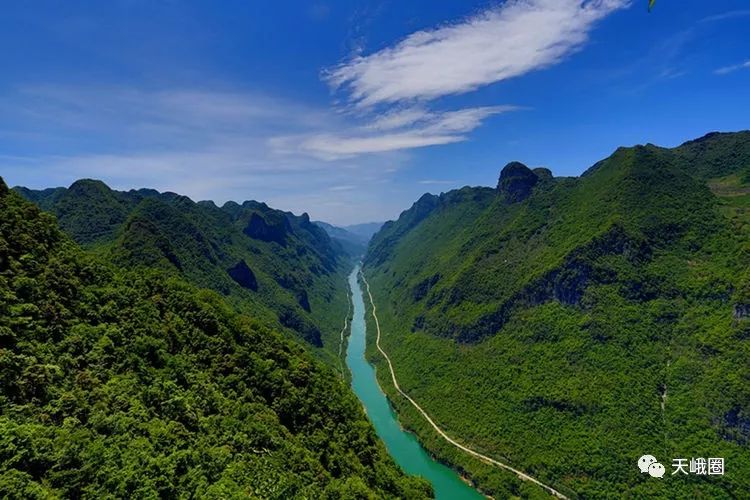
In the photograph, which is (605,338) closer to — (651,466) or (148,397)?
(651,466)

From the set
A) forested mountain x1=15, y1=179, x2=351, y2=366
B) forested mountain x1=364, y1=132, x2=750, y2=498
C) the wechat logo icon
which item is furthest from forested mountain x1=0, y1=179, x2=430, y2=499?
the wechat logo icon

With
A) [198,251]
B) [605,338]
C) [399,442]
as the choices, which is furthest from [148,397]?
[198,251]

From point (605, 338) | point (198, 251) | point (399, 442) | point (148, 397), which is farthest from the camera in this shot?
point (198, 251)

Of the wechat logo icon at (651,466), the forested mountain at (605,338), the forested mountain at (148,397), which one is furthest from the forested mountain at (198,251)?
the wechat logo icon at (651,466)

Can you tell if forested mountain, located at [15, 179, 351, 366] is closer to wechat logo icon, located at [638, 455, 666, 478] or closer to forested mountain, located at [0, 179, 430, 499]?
forested mountain, located at [0, 179, 430, 499]

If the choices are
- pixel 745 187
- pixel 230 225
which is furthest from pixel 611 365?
pixel 230 225

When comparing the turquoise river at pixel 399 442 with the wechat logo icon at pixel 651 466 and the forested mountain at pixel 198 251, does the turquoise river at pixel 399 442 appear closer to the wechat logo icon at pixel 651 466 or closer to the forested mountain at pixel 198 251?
the forested mountain at pixel 198 251
